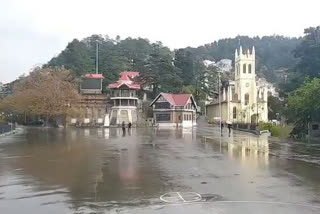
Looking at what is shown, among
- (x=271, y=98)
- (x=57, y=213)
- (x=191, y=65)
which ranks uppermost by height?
(x=191, y=65)

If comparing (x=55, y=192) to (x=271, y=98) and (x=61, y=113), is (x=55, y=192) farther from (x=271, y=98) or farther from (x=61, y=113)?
(x=271, y=98)

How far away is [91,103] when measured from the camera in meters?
95.6

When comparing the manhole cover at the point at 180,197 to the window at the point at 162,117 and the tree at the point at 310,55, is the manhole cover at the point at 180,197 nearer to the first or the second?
the tree at the point at 310,55

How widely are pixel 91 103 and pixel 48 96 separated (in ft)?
76.2

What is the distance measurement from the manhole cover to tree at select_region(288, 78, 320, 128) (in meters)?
28.0

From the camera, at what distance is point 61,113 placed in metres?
74.5

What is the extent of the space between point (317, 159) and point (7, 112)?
80704 millimetres

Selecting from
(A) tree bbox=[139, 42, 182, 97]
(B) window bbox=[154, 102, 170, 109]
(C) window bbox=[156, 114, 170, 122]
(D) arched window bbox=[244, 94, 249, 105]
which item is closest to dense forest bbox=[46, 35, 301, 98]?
(A) tree bbox=[139, 42, 182, 97]

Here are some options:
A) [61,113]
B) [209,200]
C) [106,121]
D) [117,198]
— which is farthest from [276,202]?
[106,121]

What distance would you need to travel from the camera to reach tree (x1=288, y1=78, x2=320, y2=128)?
3750cm

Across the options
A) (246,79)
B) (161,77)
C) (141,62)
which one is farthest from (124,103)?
(141,62)

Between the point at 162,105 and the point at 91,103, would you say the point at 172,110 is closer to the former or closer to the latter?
the point at 162,105

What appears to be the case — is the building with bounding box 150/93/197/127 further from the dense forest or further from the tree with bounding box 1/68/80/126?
the tree with bounding box 1/68/80/126

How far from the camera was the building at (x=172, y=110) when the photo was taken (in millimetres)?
90875
